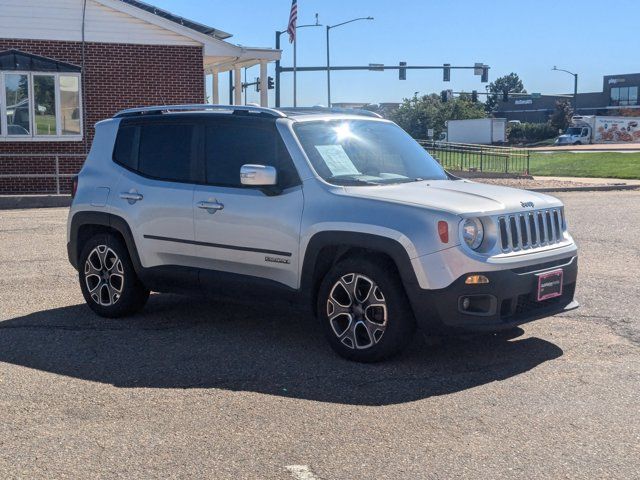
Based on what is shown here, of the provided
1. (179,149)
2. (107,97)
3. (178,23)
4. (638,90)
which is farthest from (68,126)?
(638,90)

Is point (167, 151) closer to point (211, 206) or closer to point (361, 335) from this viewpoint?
point (211, 206)

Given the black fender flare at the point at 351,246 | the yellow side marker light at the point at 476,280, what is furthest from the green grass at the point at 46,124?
the yellow side marker light at the point at 476,280

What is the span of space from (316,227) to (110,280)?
2302mm

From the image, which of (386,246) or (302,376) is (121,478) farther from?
(386,246)

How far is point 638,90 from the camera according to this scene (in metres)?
109

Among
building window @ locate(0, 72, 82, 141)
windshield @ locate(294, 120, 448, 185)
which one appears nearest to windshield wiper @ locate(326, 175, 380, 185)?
windshield @ locate(294, 120, 448, 185)

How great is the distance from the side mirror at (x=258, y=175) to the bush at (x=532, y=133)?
9437 centimetres

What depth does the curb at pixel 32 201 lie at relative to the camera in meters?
18.9

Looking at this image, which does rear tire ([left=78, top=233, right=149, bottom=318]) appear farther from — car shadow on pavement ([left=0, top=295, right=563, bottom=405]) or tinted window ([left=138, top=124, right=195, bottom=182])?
tinted window ([left=138, top=124, right=195, bottom=182])

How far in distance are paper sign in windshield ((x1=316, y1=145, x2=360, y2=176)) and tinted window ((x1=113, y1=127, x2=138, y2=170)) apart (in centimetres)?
181

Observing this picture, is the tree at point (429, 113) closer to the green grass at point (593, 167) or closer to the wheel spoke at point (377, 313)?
the green grass at point (593, 167)

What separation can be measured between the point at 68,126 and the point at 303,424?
1823cm

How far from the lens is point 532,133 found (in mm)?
98438

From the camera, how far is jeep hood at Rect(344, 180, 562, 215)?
5.76 meters
